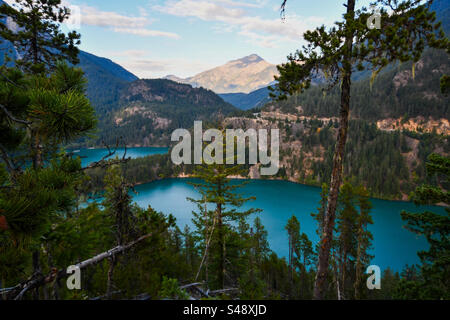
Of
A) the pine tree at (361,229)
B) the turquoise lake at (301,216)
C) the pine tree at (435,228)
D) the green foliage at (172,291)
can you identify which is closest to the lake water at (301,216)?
the turquoise lake at (301,216)

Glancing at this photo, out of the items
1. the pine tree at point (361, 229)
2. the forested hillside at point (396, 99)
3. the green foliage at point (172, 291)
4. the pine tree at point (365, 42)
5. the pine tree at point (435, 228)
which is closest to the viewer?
the green foliage at point (172, 291)

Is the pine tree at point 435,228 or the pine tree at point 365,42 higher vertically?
the pine tree at point 365,42

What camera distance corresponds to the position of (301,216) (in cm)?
5506

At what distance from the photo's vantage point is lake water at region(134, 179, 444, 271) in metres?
39.2

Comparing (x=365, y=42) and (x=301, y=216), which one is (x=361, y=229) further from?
(x=301, y=216)

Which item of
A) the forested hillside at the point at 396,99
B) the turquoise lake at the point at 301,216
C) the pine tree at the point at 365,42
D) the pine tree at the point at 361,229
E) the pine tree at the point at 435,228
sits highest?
the forested hillside at the point at 396,99

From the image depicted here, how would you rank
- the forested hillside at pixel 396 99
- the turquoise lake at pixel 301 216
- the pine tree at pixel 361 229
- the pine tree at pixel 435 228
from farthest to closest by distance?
the forested hillside at pixel 396 99 < the turquoise lake at pixel 301 216 < the pine tree at pixel 361 229 < the pine tree at pixel 435 228

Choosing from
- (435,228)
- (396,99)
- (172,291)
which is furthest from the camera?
(396,99)

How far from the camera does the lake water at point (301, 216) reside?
129 feet

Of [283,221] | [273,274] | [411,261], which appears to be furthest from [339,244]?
[283,221]

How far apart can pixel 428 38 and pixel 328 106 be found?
192100 millimetres

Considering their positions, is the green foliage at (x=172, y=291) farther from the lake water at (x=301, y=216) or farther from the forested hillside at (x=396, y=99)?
the forested hillside at (x=396, y=99)

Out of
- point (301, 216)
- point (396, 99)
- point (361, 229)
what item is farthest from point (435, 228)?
point (396, 99)

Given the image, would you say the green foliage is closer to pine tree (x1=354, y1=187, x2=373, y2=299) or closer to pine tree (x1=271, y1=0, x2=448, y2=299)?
pine tree (x1=271, y1=0, x2=448, y2=299)
